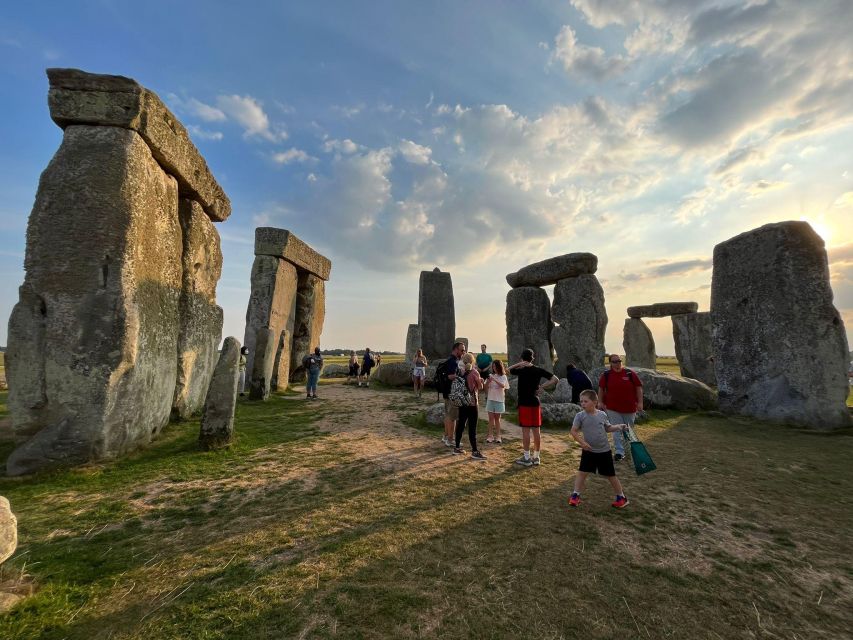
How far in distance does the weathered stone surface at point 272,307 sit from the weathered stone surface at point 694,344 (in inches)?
612

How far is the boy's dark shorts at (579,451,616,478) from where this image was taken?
3.81m

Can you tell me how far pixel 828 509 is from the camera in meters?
3.84

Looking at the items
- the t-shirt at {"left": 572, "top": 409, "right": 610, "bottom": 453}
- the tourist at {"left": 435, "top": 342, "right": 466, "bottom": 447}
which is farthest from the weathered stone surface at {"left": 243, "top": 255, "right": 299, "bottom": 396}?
the t-shirt at {"left": 572, "top": 409, "right": 610, "bottom": 453}

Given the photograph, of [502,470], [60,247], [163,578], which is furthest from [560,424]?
[60,247]

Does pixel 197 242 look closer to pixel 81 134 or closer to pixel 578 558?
pixel 81 134

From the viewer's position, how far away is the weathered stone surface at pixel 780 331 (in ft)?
23.9

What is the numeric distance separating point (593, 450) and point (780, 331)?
266 inches

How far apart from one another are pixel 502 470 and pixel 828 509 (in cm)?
320

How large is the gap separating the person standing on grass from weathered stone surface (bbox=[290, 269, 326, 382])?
9.96 meters

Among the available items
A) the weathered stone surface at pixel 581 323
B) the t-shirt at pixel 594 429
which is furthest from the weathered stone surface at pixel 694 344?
the t-shirt at pixel 594 429

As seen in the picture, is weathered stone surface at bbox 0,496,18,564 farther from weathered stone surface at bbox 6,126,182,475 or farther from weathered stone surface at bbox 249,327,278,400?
weathered stone surface at bbox 249,327,278,400

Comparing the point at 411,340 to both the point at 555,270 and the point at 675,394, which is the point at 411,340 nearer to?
the point at 555,270

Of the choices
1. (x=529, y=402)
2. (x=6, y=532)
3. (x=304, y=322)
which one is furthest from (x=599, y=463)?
(x=304, y=322)

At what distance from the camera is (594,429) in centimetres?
389
